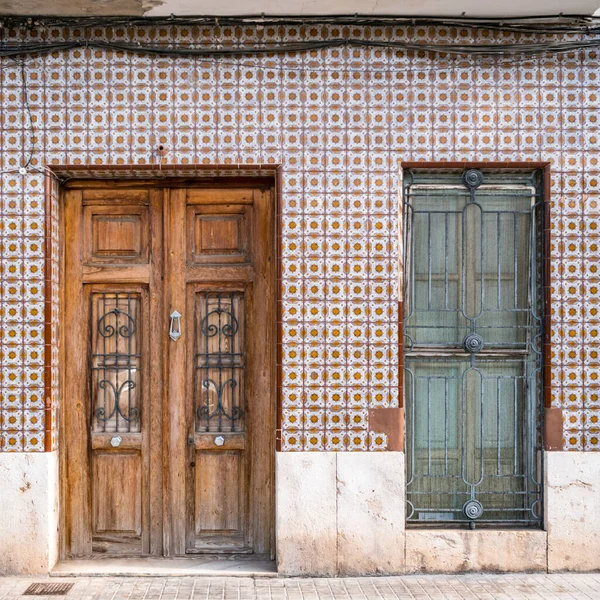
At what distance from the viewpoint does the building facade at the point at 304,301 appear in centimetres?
524

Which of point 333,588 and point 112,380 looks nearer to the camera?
point 333,588

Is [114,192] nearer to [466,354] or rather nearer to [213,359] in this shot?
[213,359]

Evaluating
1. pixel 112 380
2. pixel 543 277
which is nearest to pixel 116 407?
pixel 112 380

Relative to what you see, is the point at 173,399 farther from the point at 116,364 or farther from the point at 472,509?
the point at 472,509

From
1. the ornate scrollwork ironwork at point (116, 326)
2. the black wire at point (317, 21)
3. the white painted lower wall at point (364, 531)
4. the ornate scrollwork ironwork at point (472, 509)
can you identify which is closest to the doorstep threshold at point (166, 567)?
the white painted lower wall at point (364, 531)

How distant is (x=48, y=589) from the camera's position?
496cm

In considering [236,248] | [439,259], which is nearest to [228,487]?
[236,248]

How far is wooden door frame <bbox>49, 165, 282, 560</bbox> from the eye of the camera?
5.26m

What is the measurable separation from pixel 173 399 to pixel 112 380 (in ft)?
1.54

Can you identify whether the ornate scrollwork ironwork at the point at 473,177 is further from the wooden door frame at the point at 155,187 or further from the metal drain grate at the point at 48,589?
the metal drain grate at the point at 48,589

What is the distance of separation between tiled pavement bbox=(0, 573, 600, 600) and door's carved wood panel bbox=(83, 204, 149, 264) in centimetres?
225

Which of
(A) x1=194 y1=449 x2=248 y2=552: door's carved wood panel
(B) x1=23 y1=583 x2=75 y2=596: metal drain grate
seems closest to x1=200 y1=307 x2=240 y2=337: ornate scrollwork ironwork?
(A) x1=194 y1=449 x2=248 y2=552: door's carved wood panel

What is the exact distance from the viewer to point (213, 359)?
5508mm

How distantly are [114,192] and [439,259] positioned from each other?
7.96ft
